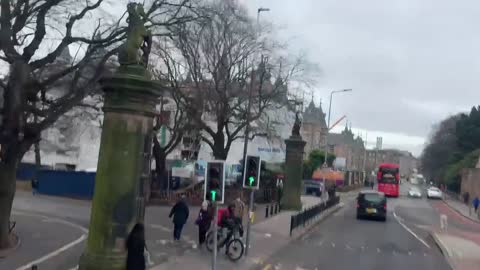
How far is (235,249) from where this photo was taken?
19375 millimetres

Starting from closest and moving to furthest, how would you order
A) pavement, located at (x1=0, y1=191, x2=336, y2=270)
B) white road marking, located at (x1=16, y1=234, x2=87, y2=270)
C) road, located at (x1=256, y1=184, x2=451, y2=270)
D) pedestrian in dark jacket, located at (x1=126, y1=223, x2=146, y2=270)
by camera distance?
pedestrian in dark jacket, located at (x1=126, y1=223, x2=146, y2=270) < white road marking, located at (x1=16, y1=234, x2=87, y2=270) < pavement, located at (x1=0, y1=191, x2=336, y2=270) < road, located at (x1=256, y1=184, x2=451, y2=270)

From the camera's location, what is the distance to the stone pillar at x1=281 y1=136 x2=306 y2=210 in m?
40.8

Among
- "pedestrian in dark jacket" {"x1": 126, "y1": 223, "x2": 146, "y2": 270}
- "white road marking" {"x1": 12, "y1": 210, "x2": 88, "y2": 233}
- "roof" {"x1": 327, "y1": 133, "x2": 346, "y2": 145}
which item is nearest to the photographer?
"pedestrian in dark jacket" {"x1": 126, "y1": 223, "x2": 146, "y2": 270}

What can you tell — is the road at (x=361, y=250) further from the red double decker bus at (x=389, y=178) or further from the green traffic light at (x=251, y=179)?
the red double decker bus at (x=389, y=178)

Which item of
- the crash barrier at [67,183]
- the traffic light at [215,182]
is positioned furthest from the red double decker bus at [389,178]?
the traffic light at [215,182]

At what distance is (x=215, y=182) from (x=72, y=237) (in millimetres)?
10911

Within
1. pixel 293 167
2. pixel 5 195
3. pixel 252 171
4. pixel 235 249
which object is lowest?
pixel 235 249

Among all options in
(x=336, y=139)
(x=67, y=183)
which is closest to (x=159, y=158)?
(x=67, y=183)

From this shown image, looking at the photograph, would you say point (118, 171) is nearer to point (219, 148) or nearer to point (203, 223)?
point (203, 223)

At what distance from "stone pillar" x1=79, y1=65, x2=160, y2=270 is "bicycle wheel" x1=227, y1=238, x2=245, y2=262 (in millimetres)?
7655

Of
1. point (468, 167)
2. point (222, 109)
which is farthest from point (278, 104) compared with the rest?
point (468, 167)

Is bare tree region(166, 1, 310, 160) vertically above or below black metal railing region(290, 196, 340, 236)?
above

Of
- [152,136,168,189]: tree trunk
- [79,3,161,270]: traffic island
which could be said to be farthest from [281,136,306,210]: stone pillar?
[79,3,161,270]: traffic island

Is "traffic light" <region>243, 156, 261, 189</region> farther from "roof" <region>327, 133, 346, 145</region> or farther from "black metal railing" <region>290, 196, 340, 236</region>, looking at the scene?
"roof" <region>327, 133, 346, 145</region>
